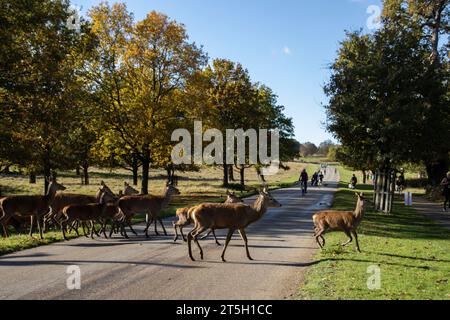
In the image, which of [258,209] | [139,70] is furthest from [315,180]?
[258,209]

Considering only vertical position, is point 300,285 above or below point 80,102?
below

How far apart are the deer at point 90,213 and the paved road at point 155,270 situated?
0.88 metres

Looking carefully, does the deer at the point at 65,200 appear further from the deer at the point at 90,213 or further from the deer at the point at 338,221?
the deer at the point at 338,221

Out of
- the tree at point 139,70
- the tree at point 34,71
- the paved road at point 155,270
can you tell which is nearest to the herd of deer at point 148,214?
the paved road at point 155,270

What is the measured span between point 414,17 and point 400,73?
1653 centimetres

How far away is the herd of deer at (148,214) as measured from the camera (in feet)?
38.6

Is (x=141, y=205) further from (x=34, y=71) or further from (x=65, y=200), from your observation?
(x=34, y=71)

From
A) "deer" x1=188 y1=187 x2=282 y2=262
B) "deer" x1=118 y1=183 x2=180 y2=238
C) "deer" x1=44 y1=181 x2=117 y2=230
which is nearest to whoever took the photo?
"deer" x1=188 y1=187 x2=282 y2=262

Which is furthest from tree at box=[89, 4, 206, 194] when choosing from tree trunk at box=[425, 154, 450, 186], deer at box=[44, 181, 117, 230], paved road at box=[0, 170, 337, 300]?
tree trunk at box=[425, 154, 450, 186]

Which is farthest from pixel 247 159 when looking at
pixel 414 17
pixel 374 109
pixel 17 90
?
pixel 17 90

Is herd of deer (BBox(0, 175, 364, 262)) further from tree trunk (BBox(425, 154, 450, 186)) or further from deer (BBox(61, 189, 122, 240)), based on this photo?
tree trunk (BBox(425, 154, 450, 186))

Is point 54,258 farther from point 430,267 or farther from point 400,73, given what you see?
point 400,73

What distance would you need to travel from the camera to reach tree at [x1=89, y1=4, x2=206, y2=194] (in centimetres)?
2861

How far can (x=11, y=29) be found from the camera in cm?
1872
